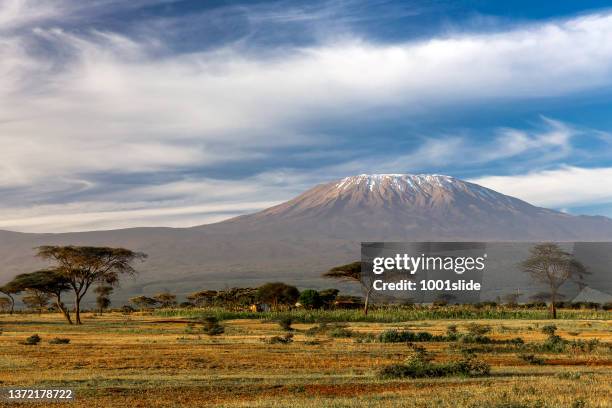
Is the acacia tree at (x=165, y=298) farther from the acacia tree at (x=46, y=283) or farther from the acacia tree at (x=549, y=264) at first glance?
the acacia tree at (x=549, y=264)

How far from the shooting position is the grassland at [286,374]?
776 inches

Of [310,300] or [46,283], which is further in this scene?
[310,300]

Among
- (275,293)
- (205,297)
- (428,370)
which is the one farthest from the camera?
(205,297)

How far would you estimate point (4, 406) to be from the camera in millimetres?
19406

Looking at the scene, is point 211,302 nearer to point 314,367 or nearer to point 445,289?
point 445,289

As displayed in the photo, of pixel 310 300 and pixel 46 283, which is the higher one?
pixel 46 283

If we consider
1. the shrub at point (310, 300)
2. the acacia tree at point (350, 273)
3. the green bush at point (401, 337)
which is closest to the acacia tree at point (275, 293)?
the shrub at point (310, 300)

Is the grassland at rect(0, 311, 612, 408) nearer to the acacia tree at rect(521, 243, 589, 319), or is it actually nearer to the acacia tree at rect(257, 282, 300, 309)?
the acacia tree at rect(521, 243, 589, 319)

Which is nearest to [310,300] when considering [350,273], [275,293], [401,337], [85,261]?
[350,273]

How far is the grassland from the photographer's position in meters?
19.7

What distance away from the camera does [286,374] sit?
26.1 m

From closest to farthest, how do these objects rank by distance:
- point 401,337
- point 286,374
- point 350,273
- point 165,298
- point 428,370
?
point 428,370, point 286,374, point 401,337, point 350,273, point 165,298

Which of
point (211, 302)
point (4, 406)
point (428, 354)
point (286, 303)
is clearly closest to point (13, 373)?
point (4, 406)

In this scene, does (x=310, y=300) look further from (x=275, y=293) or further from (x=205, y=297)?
(x=205, y=297)
